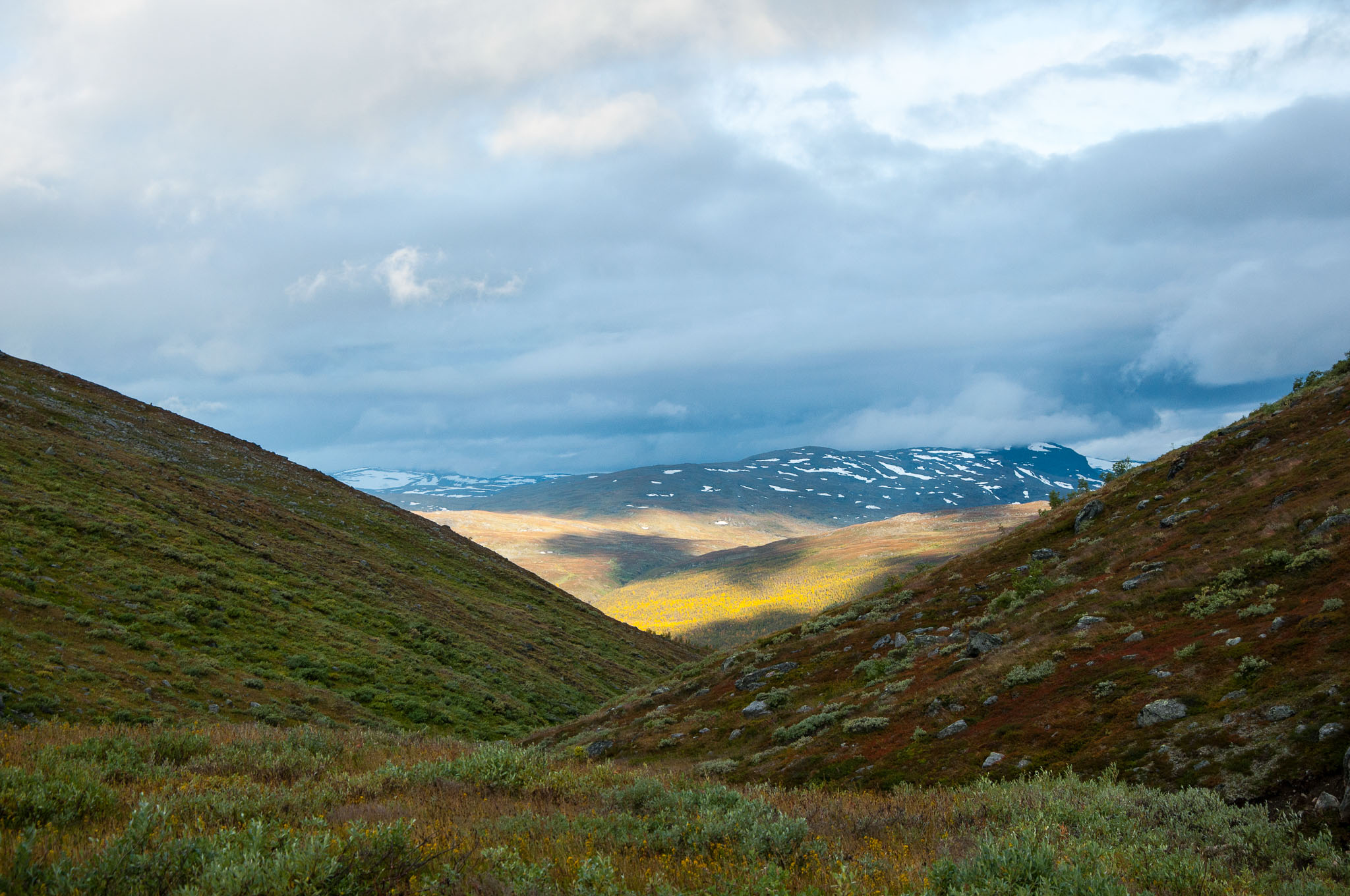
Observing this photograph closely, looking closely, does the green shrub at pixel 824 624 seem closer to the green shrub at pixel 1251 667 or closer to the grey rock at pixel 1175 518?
the grey rock at pixel 1175 518

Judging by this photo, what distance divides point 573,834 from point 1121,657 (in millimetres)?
13564

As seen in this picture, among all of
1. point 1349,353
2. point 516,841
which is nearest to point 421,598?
point 516,841

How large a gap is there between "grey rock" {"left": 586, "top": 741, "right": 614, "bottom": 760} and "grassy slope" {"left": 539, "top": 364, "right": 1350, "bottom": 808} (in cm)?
81

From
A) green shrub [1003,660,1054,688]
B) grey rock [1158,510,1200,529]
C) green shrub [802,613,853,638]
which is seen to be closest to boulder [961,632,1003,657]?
green shrub [1003,660,1054,688]

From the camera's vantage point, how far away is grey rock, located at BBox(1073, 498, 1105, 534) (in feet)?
87.0

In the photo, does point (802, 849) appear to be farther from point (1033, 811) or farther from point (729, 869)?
point (1033, 811)

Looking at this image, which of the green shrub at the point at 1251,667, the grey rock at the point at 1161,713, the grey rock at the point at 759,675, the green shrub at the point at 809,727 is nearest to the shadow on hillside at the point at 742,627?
the grey rock at the point at 759,675

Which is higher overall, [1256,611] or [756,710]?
[1256,611]

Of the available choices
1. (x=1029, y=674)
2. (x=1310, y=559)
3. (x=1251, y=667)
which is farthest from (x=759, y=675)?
(x=1310, y=559)

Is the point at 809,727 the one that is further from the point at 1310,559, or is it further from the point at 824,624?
the point at 1310,559

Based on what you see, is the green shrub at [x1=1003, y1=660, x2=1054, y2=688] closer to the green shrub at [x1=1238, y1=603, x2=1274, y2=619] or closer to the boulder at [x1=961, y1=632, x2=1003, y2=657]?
the boulder at [x1=961, y1=632, x2=1003, y2=657]

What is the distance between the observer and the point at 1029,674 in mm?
16641

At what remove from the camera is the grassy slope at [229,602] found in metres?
23.8

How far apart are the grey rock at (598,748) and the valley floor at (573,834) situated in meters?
12.9
